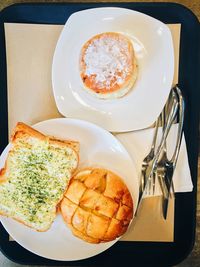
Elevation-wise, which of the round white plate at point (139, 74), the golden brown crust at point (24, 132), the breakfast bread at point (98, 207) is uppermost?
the round white plate at point (139, 74)

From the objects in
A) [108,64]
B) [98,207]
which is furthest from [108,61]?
[98,207]

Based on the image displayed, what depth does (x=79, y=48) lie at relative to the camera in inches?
44.7

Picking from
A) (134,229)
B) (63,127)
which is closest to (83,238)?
(134,229)

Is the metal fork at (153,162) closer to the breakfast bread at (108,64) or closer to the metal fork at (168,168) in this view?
the metal fork at (168,168)

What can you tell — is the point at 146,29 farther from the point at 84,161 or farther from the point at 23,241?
the point at 23,241

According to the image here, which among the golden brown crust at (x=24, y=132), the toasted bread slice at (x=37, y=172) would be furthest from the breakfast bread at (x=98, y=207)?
the golden brown crust at (x=24, y=132)

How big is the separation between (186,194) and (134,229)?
17 cm

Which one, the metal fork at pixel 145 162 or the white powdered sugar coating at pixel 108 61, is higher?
the white powdered sugar coating at pixel 108 61

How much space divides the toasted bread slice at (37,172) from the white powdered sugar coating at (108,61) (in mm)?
184

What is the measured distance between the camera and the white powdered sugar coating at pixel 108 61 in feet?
3.56

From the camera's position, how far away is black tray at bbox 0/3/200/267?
113cm

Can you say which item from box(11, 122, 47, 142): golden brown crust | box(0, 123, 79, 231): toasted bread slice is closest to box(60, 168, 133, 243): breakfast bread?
box(0, 123, 79, 231): toasted bread slice

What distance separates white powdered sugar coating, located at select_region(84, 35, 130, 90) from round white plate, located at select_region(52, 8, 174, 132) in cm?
5

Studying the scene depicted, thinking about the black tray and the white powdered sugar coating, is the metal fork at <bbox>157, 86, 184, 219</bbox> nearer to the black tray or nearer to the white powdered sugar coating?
the black tray
